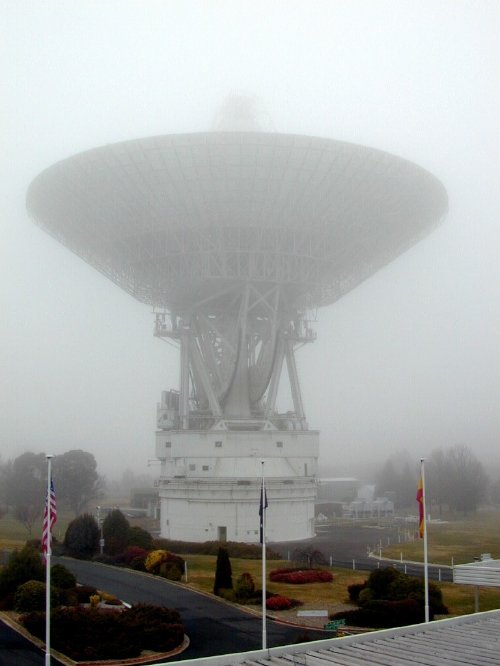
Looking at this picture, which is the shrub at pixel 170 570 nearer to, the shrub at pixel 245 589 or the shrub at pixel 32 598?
the shrub at pixel 245 589

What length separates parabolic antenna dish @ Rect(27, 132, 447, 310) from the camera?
49188 mm

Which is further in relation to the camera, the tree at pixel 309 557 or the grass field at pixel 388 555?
the tree at pixel 309 557

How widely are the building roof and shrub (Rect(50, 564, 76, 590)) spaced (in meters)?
17.8

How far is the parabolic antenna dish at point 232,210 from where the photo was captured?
49188mm

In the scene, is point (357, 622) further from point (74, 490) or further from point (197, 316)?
Answer: point (74, 490)

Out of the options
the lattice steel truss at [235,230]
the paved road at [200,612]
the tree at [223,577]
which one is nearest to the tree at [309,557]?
the paved road at [200,612]

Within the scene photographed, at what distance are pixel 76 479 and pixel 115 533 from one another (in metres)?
48.5

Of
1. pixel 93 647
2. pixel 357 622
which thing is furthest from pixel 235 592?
pixel 93 647

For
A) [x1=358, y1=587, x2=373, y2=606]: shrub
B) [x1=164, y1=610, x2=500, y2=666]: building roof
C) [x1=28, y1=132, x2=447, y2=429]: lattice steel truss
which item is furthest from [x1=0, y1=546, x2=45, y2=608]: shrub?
[x1=28, y1=132, x2=447, y2=429]: lattice steel truss

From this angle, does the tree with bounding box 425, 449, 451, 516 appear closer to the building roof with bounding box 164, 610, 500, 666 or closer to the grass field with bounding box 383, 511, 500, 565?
the grass field with bounding box 383, 511, 500, 565

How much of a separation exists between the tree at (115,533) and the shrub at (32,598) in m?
17.1

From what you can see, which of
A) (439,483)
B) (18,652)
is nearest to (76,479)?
(439,483)

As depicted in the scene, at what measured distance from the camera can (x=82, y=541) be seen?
49.3 m

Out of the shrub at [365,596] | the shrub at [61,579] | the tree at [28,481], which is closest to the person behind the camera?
the shrub at [365,596]
